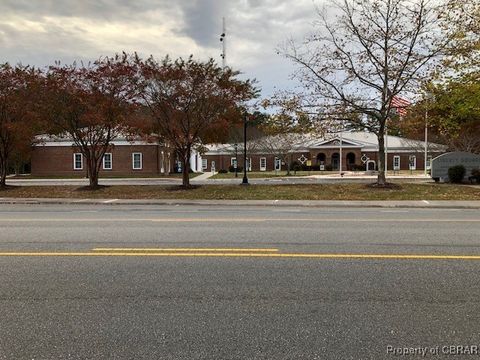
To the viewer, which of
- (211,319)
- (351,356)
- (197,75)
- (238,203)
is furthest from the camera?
(197,75)

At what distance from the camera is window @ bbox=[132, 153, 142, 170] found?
5106 centimetres

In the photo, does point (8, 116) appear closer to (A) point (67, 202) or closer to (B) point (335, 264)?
(A) point (67, 202)

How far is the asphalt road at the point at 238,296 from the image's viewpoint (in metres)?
3.85

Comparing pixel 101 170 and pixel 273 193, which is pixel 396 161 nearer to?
pixel 101 170

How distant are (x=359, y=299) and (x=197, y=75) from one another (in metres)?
19.0

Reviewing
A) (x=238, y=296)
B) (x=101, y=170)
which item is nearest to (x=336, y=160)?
(x=101, y=170)

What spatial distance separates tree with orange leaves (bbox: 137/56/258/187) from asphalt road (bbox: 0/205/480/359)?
47.8 ft

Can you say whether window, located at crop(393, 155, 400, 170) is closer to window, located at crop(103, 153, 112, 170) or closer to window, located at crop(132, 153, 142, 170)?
window, located at crop(132, 153, 142, 170)

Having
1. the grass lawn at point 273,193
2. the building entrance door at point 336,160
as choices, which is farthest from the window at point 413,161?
the grass lawn at point 273,193

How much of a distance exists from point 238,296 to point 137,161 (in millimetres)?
47737

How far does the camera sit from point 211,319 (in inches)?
173

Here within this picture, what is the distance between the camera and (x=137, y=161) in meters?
51.2

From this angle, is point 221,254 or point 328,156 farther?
point 328,156

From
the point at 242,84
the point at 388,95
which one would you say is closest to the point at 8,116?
the point at 242,84
